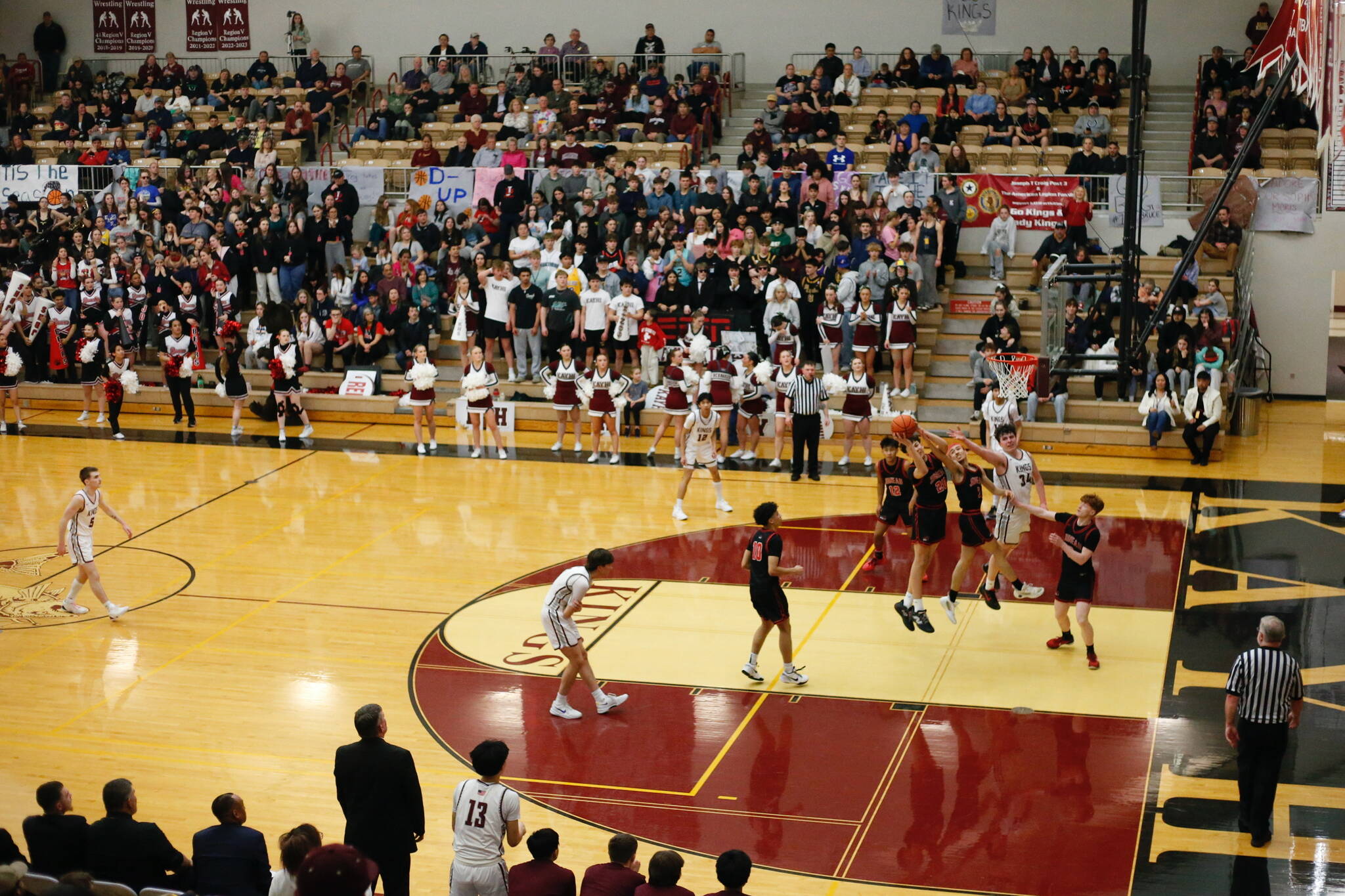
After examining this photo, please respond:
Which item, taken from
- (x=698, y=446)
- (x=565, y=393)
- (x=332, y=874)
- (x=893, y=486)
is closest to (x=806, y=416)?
(x=698, y=446)

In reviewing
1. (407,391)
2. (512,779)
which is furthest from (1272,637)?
(407,391)

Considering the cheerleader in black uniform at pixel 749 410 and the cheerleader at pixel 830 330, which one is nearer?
the cheerleader in black uniform at pixel 749 410

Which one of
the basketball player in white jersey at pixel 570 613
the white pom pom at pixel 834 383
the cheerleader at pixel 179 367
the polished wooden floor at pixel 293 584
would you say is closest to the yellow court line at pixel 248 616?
the polished wooden floor at pixel 293 584

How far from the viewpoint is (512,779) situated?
450 inches

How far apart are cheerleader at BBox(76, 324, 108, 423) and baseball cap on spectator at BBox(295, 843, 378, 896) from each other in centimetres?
2135

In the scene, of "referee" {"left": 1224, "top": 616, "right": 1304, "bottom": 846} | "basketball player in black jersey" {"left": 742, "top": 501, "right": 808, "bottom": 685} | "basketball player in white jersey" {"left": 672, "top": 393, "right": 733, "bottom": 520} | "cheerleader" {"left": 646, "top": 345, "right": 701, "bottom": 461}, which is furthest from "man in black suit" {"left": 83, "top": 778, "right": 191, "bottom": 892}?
"cheerleader" {"left": 646, "top": 345, "right": 701, "bottom": 461}

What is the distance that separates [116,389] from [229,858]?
1819 cm

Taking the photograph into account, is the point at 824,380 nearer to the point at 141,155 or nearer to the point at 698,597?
the point at 698,597

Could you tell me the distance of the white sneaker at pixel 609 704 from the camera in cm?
1265

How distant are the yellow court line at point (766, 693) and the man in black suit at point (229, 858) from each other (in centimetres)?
409

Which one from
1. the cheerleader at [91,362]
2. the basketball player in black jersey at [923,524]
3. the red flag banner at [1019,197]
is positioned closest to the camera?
the basketball player in black jersey at [923,524]

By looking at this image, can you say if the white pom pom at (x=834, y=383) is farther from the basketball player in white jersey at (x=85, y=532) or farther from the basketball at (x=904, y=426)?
the basketball player in white jersey at (x=85, y=532)

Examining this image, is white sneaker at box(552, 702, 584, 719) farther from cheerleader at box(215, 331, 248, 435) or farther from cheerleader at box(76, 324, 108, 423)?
cheerleader at box(76, 324, 108, 423)

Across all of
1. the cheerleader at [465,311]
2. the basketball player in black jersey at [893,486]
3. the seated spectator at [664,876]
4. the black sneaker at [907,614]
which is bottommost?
the black sneaker at [907,614]
